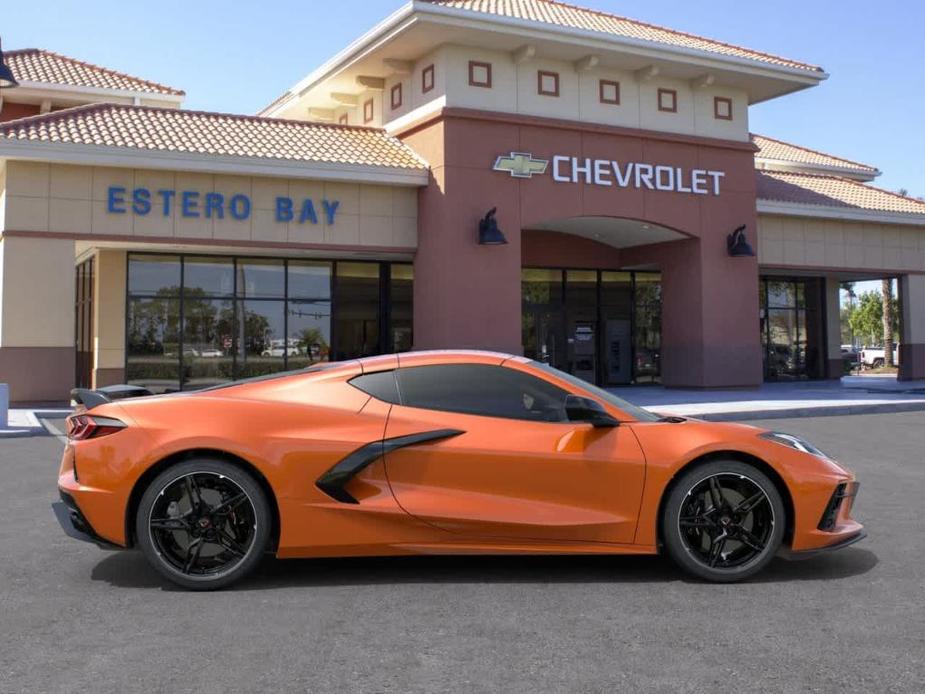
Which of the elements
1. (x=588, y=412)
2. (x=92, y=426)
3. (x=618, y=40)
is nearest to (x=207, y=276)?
(x=618, y=40)

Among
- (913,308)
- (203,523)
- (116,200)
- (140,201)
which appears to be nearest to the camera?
(203,523)

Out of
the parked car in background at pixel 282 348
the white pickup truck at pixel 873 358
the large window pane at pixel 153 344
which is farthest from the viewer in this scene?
the white pickup truck at pixel 873 358

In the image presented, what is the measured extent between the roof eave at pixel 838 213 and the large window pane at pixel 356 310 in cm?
1079

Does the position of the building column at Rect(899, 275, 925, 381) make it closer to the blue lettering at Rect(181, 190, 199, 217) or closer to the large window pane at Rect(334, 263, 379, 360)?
the large window pane at Rect(334, 263, 379, 360)

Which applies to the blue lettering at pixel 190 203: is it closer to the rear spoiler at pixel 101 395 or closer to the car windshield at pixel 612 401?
the rear spoiler at pixel 101 395

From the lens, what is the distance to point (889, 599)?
4.75 metres

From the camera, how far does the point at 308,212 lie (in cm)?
2059

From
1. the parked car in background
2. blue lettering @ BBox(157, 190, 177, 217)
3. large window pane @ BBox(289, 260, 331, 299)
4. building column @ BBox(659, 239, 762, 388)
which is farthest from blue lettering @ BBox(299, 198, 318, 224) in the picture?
building column @ BBox(659, 239, 762, 388)

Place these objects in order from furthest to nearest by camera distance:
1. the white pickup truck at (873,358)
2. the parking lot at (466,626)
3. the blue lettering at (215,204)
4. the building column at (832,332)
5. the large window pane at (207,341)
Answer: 1. the white pickup truck at (873,358)
2. the building column at (832,332)
3. the large window pane at (207,341)
4. the blue lettering at (215,204)
5. the parking lot at (466,626)

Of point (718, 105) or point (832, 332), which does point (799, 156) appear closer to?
point (832, 332)

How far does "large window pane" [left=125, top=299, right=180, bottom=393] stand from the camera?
21.7 m

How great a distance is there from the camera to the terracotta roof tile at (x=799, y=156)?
33531 mm


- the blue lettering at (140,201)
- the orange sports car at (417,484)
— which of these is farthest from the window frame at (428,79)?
→ the orange sports car at (417,484)

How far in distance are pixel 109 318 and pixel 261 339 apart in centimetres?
353
